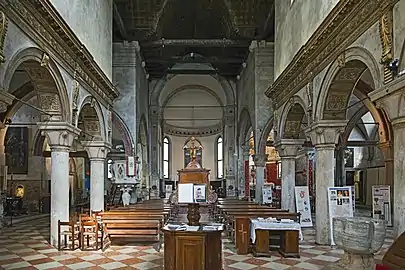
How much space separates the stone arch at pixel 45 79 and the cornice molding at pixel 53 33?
327 millimetres

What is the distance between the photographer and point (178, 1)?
21469 millimetres

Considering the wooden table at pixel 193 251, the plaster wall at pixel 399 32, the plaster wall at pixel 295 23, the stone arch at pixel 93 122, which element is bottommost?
the wooden table at pixel 193 251

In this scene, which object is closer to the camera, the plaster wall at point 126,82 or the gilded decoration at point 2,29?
the gilded decoration at point 2,29

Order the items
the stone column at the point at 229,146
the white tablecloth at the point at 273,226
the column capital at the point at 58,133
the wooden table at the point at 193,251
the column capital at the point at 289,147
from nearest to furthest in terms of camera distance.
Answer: the wooden table at the point at 193,251 → the white tablecloth at the point at 273,226 → the column capital at the point at 58,133 → the column capital at the point at 289,147 → the stone column at the point at 229,146

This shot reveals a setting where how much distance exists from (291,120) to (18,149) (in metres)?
14.5

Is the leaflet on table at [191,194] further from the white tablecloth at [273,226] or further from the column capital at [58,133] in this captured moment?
the column capital at [58,133]

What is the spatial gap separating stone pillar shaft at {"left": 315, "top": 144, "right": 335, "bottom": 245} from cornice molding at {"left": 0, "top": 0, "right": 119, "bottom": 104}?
21.6 ft

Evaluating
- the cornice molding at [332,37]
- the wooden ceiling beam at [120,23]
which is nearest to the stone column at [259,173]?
the cornice molding at [332,37]

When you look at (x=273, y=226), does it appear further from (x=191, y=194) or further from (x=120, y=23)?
(x=120, y=23)

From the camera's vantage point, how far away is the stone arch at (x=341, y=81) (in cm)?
911

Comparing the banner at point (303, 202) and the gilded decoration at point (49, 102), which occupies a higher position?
the gilded decoration at point (49, 102)

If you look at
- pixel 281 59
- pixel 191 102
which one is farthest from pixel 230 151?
pixel 281 59

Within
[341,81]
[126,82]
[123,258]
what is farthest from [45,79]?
[126,82]

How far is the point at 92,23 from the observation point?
13875 millimetres
